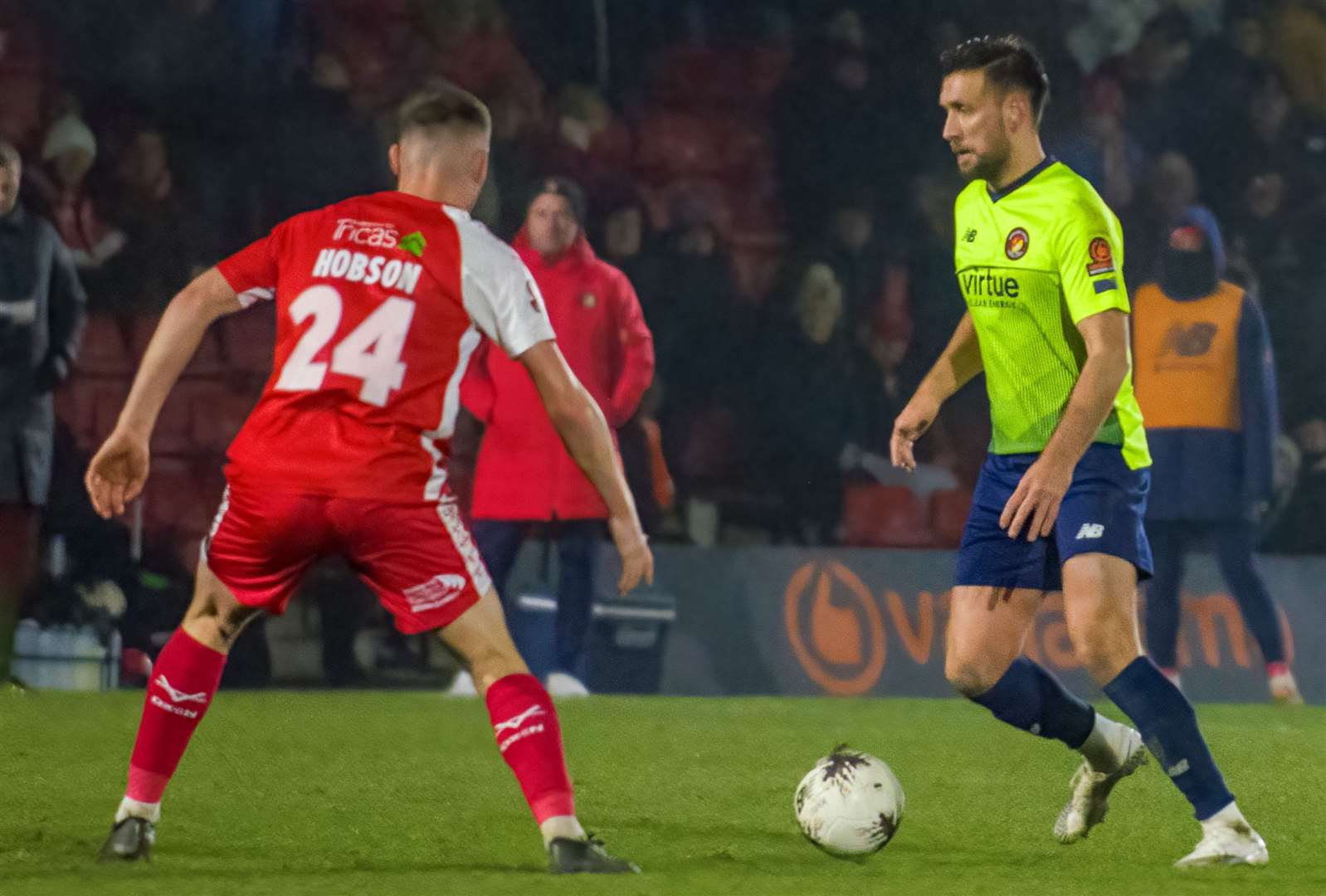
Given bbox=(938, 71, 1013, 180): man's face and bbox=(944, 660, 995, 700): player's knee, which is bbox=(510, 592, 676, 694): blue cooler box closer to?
bbox=(944, 660, 995, 700): player's knee

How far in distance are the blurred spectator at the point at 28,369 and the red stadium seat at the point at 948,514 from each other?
4.44 metres

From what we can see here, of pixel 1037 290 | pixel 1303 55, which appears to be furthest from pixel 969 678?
pixel 1303 55

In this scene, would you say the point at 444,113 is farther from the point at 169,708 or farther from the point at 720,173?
the point at 720,173

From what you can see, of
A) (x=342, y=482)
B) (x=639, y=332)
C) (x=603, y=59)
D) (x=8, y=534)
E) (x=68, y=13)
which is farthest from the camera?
(x=603, y=59)

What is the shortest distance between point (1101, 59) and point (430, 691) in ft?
17.7

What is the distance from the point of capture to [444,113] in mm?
4234

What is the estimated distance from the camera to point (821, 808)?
177 inches

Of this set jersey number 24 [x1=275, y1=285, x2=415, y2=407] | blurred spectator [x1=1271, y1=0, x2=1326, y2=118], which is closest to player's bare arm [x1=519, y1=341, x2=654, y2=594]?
jersey number 24 [x1=275, y1=285, x2=415, y2=407]

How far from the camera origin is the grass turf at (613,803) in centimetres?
418

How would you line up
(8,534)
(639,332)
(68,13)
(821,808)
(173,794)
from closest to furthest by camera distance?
(821,808) < (173,794) < (8,534) < (639,332) < (68,13)

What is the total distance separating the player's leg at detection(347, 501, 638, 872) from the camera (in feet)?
13.2

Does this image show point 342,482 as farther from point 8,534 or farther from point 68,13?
point 68,13

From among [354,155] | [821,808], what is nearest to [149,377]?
[821,808]

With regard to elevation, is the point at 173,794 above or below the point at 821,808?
below
